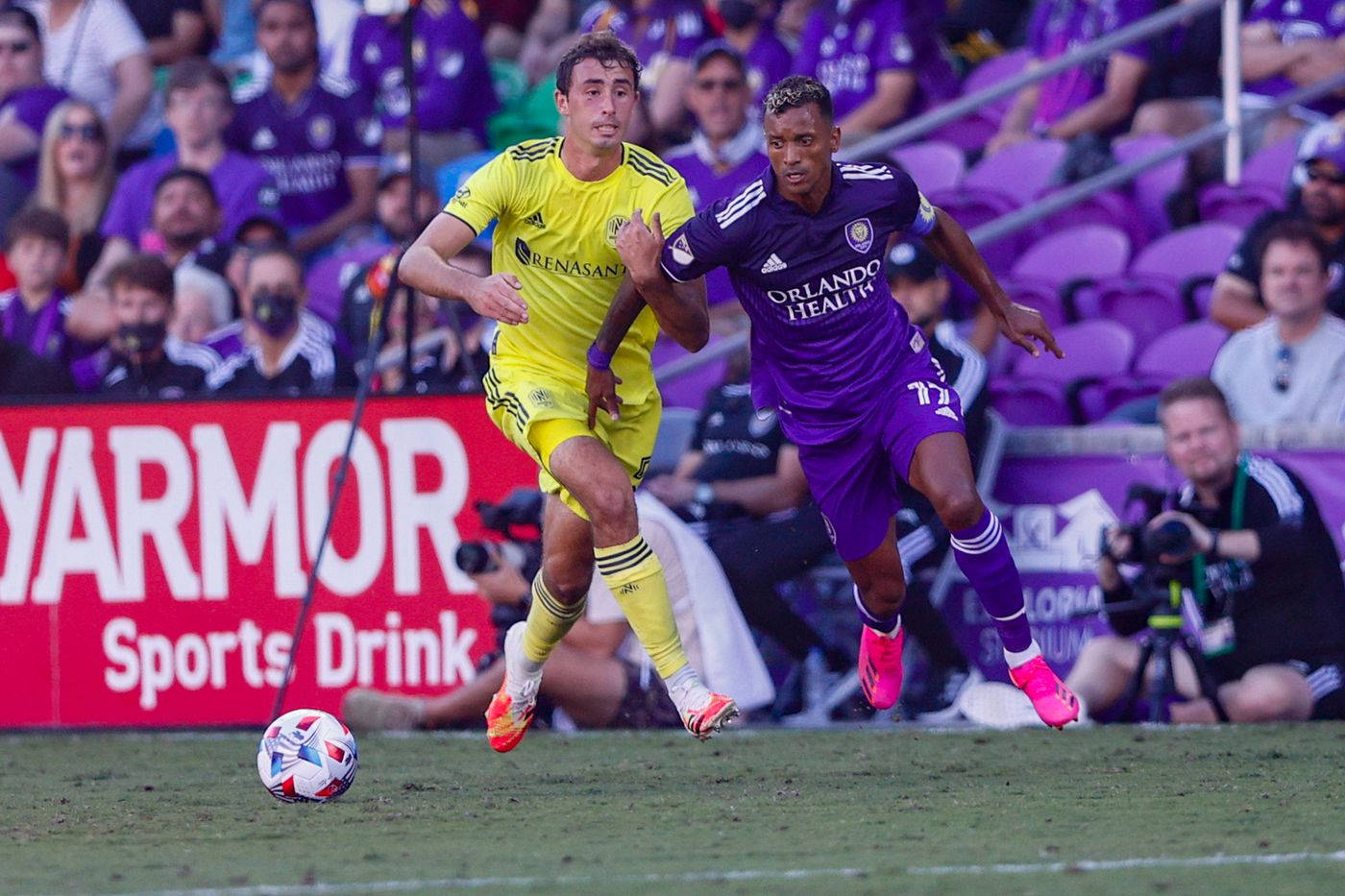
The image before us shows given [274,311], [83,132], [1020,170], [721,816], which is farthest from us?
[83,132]

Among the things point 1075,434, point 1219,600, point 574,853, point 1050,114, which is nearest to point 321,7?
point 1050,114

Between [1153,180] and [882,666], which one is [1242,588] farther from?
[1153,180]

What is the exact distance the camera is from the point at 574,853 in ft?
17.3

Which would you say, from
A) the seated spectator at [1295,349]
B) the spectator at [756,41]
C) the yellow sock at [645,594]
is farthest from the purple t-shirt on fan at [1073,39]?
the yellow sock at [645,594]

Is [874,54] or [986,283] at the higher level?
[874,54]

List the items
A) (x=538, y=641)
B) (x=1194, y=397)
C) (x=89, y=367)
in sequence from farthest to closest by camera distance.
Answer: (x=89, y=367)
(x=1194, y=397)
(x=538, y=641)

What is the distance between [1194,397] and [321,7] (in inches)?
329

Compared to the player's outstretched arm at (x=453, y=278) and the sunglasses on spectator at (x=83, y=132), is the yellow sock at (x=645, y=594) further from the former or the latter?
the sunglasses on spectator at (x=83, y=132)

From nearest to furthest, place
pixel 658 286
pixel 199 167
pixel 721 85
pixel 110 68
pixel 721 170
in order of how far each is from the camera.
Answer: pixel 658 286, pixel 721 85, pixel 721 170, pixel 199 167, pixel 110 68

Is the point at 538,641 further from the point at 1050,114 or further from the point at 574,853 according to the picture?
the point at 1050,114

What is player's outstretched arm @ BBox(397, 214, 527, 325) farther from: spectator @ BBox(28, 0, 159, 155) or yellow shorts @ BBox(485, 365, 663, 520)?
spectator @ BBox(28, 0, 159, 155)

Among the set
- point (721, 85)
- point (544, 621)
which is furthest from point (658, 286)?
point (721, 85)

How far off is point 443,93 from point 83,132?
7.23 ft

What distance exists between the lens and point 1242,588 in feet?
27.5
